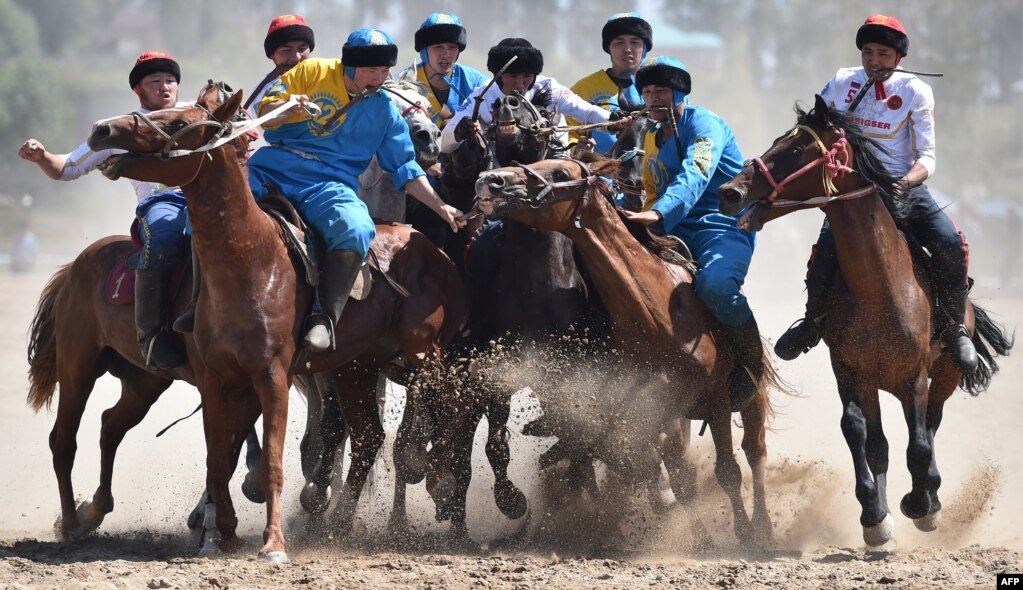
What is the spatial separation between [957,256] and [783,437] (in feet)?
11.4

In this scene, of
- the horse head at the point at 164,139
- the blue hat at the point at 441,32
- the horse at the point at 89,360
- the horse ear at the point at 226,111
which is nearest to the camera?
the horse head at the point at 164,139

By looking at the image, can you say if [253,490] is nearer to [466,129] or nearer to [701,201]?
[466,129]

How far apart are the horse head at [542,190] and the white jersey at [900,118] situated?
134 centimetres

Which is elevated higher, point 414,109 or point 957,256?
point 414,109

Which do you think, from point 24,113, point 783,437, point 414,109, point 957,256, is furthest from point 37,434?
point 24,113

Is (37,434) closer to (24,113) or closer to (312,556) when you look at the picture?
(312,556)

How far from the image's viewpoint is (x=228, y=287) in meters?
5.71

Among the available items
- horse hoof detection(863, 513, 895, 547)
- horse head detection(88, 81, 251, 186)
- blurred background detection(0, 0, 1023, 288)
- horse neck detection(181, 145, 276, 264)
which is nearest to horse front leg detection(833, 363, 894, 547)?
horse hoof detection(863, 513, 895, 547)

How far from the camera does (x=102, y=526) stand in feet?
24.7

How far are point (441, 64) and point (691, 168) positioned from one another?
2042 mm

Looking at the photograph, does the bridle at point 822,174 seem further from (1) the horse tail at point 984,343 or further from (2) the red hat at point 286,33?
(2) the red hat at point 286,33

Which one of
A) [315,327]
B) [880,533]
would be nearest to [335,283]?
[315,327]

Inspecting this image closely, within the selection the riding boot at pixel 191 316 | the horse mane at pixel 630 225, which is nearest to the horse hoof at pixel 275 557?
the riding boot at pixel 191 316

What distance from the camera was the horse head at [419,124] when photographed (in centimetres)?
698
